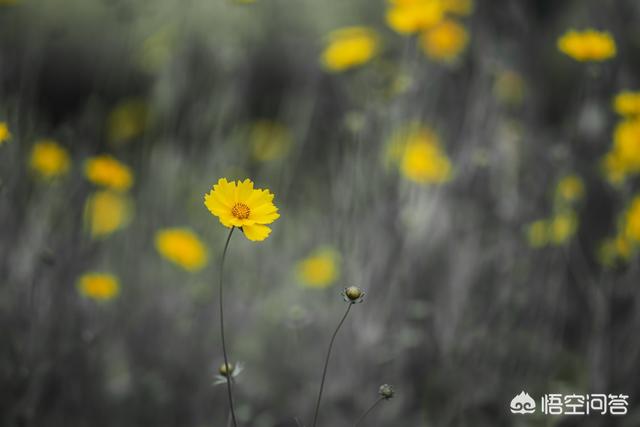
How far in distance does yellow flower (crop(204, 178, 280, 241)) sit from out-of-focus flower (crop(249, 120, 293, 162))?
64.2 inches

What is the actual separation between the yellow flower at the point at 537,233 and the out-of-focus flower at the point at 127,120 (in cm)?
177

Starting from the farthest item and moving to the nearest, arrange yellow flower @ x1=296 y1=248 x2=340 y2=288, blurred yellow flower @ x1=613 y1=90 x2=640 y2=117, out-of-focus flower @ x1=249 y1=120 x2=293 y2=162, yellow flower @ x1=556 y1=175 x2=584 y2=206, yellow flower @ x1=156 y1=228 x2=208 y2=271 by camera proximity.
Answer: out-of-focus flower @ x1=249 y1=120 x2=293 y2=162 → yellow flower @ x1=296 y1=248 x2=340 y2=288 → yellow flower @ x1=556 y1=175 x2=584 y2=206 → yellow flower @ x1=156 y1=228 x2=208 y2=271 → blurred yellow flower @ x1=613 y1=90 x2=640 y2=117

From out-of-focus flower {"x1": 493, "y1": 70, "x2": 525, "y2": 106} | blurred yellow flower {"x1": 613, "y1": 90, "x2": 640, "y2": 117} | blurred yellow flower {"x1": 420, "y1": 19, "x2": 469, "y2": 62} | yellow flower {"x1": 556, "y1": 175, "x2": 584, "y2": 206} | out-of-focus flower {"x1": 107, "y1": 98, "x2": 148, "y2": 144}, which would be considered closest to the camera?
blurred yellow flower {"x1": 613, "y1": 90, "x2": 640, "y2": 117}

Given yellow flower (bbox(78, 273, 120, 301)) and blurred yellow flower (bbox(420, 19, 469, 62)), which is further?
blurred yellow flower (bbox(420, 19, 469, 62))

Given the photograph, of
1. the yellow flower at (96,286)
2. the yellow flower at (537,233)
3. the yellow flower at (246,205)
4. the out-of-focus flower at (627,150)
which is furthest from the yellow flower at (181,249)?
the out-of-focus flower at (627,150)

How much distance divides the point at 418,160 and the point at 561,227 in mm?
575

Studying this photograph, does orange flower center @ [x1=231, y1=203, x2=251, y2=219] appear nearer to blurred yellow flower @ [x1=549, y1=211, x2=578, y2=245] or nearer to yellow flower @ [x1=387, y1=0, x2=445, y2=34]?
yellow flower @ [x1=387, y1=0, x2=445, y2=34]

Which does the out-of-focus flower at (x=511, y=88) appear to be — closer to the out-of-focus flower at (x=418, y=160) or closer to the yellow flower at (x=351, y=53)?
the out-of-focus flower at (x=418, y=160)

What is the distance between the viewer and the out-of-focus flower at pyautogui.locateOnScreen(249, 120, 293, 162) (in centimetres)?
281

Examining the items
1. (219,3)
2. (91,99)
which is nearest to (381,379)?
(91,99)

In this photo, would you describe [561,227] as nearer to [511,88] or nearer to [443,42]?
[443,42]

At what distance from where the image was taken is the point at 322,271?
222cm

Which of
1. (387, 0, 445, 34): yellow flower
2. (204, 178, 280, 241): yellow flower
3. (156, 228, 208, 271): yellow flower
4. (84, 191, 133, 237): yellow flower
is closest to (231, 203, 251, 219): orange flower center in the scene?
(204, 178, 280, 241): yellow flower

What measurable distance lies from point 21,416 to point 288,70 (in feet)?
10.6
